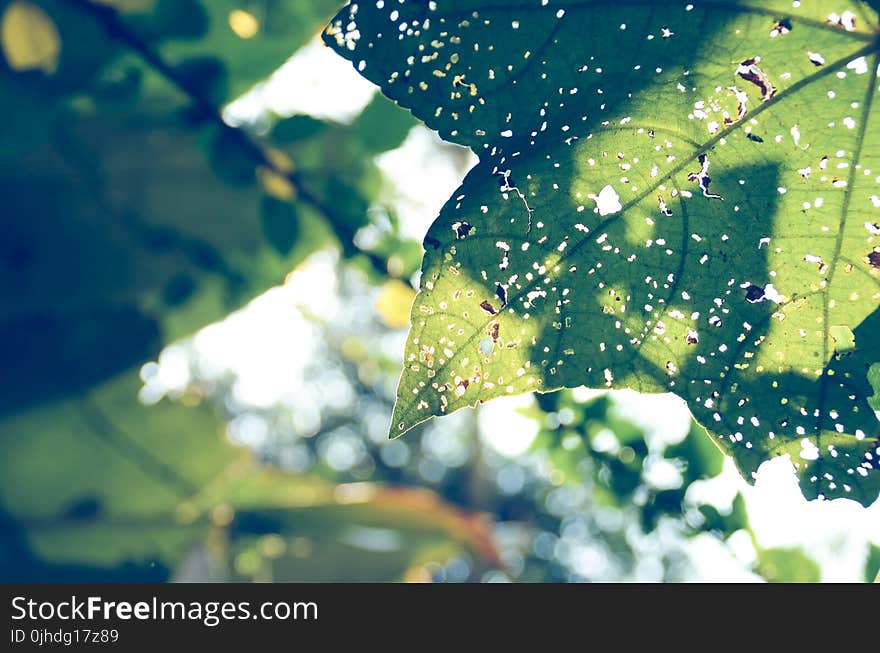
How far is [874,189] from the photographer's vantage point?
1.80 ft

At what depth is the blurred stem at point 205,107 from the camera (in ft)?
2.96

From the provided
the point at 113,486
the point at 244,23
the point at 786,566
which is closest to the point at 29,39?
the point at 244,23

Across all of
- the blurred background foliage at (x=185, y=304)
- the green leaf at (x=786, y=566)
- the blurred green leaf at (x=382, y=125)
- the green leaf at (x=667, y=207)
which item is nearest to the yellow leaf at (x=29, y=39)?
the blurred background foliage at (x=185, y=304)

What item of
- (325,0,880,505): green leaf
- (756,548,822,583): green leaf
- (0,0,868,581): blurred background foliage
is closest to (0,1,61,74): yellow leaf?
(0,0,868,581): blurred background foliage

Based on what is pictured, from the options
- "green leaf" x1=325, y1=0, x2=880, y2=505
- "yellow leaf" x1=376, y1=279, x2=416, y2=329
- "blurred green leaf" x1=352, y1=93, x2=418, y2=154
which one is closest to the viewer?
"green leaf" x1=325, y1=0, x2=880, y2=505

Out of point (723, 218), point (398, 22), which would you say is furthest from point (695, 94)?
point (398, 22)

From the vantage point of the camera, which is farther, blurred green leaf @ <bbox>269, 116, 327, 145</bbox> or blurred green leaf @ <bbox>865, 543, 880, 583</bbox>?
blurred green leaf @ <bbox>269, 116, 327, 145</bbox>

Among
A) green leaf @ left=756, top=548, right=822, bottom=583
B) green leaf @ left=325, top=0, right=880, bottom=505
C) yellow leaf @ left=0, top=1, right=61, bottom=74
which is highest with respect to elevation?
yellow leaf @ left=0, top=1, right=61, bottom=74

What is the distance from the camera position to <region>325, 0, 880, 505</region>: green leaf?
55cm

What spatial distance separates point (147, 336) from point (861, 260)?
179 centimetres

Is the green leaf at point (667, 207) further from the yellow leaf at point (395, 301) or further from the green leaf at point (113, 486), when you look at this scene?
the green leaf at point (113, 486)

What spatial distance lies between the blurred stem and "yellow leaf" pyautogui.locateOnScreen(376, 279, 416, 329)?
8cm

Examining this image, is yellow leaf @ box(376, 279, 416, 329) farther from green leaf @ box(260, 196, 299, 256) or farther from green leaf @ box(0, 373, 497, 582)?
green leaf @ box(0, 373, 497, 582)

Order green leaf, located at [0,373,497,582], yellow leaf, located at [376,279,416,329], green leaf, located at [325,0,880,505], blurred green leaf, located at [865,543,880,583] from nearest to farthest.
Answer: green leaf, located at [325,0,880,505] < blurred green leaf, located at [865,543,880,583] < yellow leaf, located at [376,279,416,329] < green leaf, located at [0,373,497,582]
